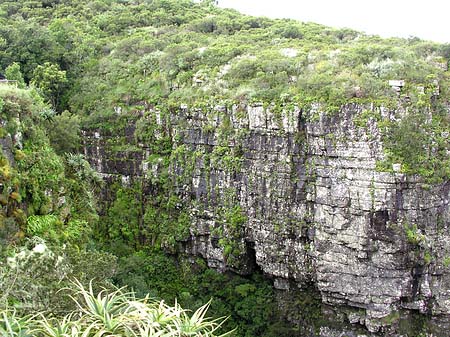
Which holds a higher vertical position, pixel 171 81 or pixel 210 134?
pixel 171 81

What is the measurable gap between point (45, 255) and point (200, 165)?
14.0 meters

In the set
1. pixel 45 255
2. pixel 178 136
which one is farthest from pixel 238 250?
pixel 45 255

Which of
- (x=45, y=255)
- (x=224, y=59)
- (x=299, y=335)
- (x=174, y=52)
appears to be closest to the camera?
(x=45, y=255)

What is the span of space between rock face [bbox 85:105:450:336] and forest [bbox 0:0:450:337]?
494 mm

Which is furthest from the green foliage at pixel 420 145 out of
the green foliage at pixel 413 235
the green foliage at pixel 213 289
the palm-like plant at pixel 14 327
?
the palm-like plant at pixel 14 327

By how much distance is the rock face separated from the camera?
21156 millimetres

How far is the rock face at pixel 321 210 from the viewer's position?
21156 millimetres

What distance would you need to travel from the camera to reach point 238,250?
24.7 metres

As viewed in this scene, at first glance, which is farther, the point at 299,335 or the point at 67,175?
the point at 299,335

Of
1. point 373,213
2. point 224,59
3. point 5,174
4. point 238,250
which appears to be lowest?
point 238,250

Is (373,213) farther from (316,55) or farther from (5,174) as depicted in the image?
(5,174)

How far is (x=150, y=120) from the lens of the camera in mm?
26703

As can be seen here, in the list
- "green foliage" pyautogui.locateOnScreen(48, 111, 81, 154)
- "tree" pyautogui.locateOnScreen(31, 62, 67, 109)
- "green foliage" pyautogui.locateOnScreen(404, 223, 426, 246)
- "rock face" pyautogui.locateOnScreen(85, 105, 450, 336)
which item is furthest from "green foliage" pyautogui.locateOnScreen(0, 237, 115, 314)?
"tree" pyautogui.locateOnScreen(31, 62, 67, 109)

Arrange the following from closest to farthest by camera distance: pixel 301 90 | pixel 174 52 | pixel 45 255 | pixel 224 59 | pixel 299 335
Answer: pixel 45 255
pixel 301 90
pixel 299 335
pixel 224 59
pixel 174 52
